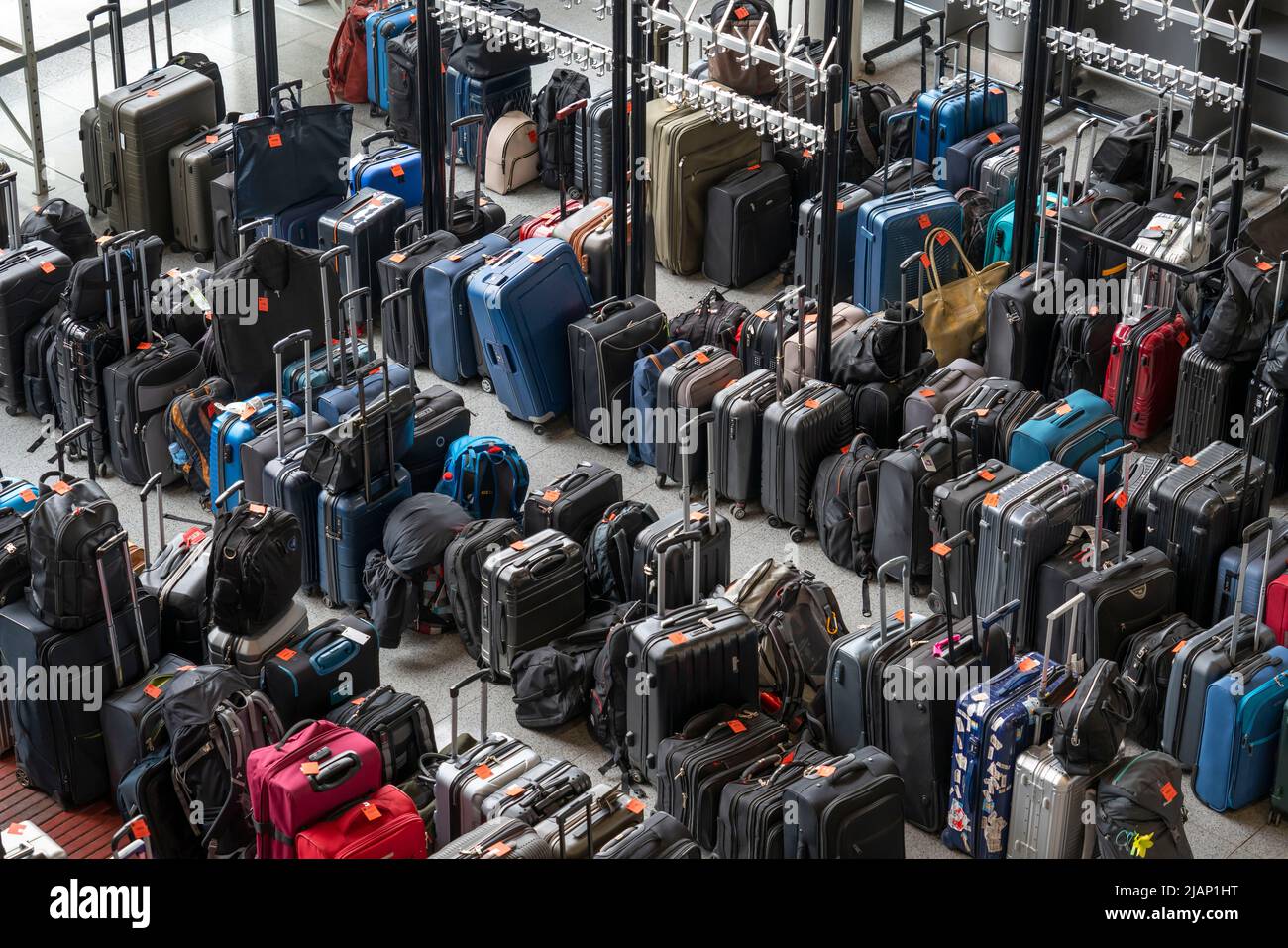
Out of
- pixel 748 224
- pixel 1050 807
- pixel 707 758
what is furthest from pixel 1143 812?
pixel 748 224

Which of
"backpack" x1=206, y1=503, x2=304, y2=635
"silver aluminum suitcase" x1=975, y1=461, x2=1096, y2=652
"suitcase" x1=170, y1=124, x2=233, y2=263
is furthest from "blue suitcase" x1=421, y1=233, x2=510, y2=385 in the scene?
"silver aluminum suitcase" x1=975, y1=461, x2=1096, y2=652

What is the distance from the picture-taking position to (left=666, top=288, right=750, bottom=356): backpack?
34.8 feet

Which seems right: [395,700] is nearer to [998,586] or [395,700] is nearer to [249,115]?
[998,586]

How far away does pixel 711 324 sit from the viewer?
10.6 metres

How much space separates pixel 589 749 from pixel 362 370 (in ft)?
6.23

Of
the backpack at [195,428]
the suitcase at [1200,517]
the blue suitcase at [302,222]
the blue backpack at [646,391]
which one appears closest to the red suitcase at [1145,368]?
the suitcase at [1200,517]

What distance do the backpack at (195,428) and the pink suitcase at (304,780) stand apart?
2895mm

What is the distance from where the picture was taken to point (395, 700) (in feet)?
26.9

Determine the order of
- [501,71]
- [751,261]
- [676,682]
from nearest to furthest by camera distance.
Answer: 1. [676,682]
2. [751,261]
3. [501,71]

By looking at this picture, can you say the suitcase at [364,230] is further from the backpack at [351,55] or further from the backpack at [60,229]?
the backpack at [351,55]

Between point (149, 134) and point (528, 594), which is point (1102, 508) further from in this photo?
point (149, 134)

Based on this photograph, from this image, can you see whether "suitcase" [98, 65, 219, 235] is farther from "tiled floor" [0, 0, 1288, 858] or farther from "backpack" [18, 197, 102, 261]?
"backpack" [18, 197, 102, 261]
